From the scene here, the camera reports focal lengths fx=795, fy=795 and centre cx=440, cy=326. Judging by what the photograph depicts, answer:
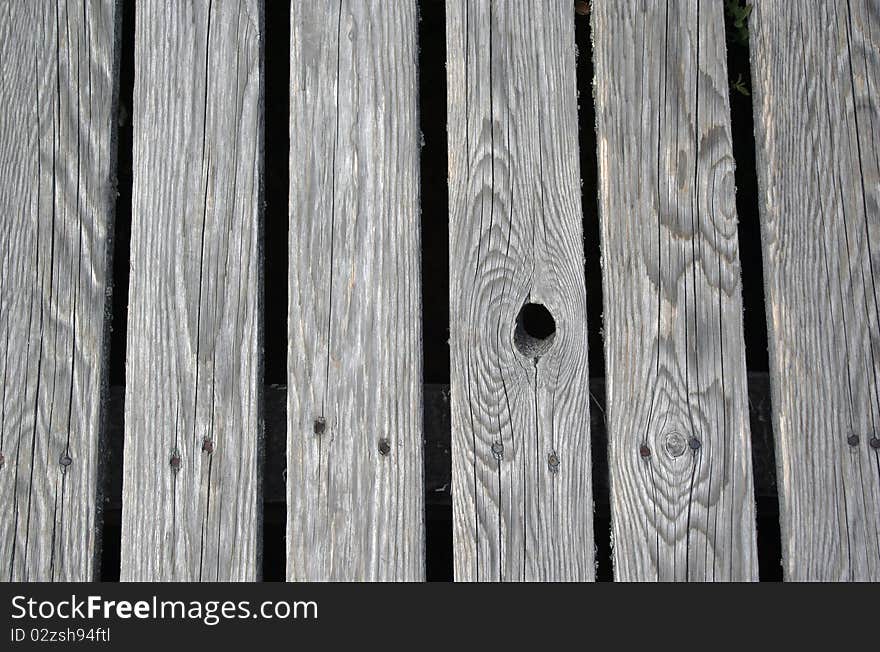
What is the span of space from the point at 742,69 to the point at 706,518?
1279 mm

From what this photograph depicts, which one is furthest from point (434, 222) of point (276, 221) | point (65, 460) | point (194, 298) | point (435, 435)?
point (65, 460)

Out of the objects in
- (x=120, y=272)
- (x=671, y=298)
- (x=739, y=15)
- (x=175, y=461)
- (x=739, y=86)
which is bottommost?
(x=175, y=461)

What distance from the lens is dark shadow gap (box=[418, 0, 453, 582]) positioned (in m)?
2.24

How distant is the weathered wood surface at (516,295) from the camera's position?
1.66 m

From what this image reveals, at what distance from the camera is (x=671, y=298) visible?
1704mm

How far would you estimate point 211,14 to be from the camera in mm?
1773

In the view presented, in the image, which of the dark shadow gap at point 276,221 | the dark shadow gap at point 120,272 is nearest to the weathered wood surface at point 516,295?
the dark shadow gap at point 276,221

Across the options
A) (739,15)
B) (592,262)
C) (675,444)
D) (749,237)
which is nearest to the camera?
(675,444)

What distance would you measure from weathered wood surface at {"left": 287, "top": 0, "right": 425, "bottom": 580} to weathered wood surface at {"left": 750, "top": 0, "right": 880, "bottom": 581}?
0.77 m

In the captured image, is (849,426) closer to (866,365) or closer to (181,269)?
(866,365)

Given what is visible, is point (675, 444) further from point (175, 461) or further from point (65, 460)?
point (65, 460)

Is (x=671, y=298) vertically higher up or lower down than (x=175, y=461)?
higher up

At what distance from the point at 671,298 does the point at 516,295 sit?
333mm

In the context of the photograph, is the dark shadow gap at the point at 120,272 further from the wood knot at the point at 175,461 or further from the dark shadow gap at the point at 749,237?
the dark shadow gap at the point at 749,237
